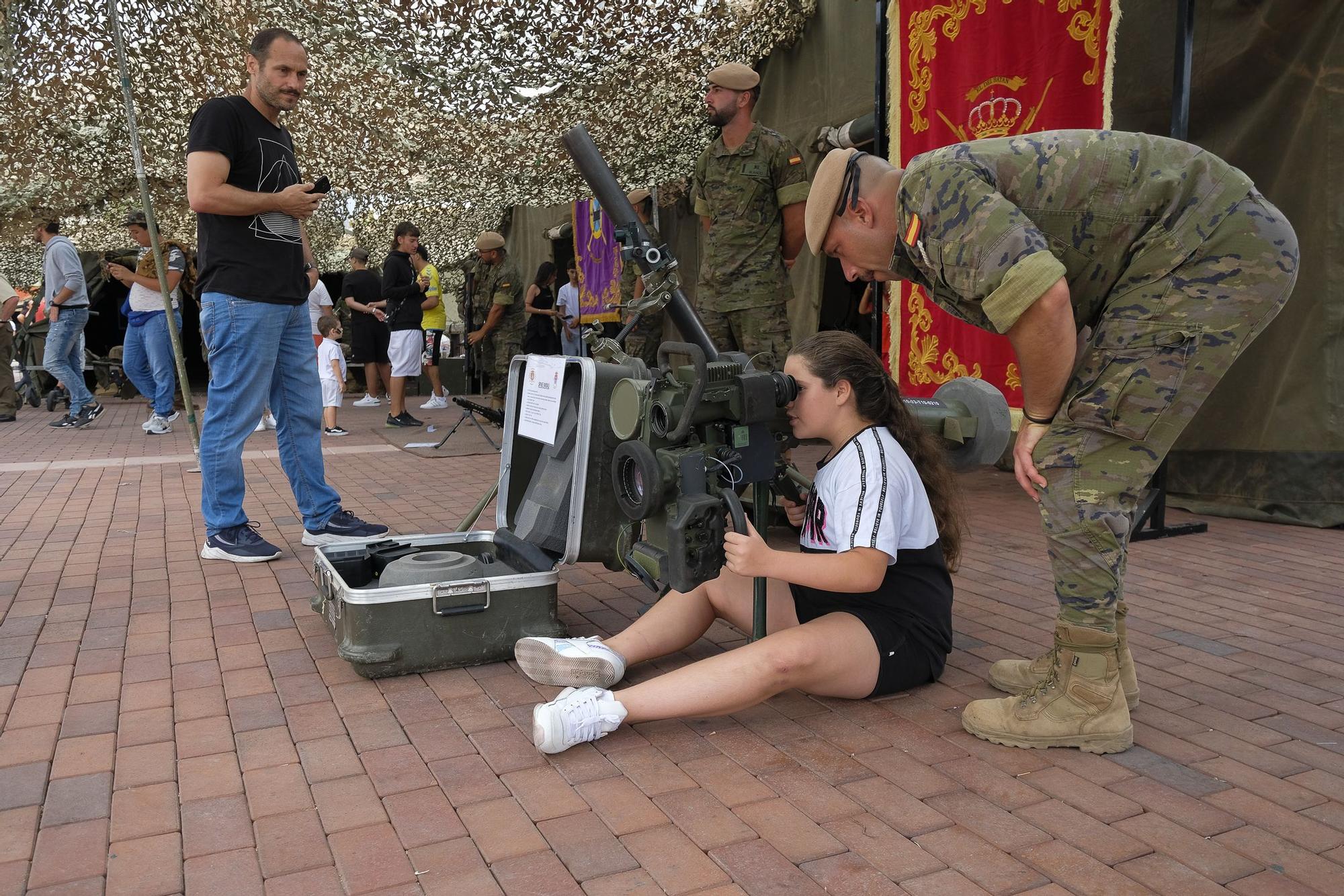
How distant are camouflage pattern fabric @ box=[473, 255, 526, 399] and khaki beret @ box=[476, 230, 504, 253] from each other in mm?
247

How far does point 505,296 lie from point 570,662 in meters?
7.84

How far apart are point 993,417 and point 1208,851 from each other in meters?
1.29

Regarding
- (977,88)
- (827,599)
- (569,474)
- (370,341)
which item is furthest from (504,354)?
(827,599)

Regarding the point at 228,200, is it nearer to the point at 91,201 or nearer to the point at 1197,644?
the point at 1197,644

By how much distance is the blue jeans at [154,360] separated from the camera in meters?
8.51

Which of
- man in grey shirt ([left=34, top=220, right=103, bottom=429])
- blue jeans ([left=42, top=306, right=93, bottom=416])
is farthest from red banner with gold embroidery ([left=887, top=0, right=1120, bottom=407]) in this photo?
blue jeans ([left=42, top=306, right=93, bottom=416])

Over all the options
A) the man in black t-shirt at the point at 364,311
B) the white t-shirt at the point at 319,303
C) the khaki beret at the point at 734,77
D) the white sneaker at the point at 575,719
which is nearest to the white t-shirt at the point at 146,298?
the white t-shirt at the point at 319,303

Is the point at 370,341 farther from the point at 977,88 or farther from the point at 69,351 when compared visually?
the point at 977,88

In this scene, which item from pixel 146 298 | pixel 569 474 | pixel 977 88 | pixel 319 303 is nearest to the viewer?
pixel 569 474

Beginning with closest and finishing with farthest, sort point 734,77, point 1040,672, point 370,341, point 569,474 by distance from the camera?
point 1040,672, point 569,474, point 734,77, point 370,341

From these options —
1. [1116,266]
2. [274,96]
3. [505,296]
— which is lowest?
[1116,266]

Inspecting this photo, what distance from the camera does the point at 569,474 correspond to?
10.2ft

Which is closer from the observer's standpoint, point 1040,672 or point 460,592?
point 1040,672

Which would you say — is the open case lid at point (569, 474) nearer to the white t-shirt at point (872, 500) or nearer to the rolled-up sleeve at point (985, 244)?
the white t-shirt at point (872, 500)
